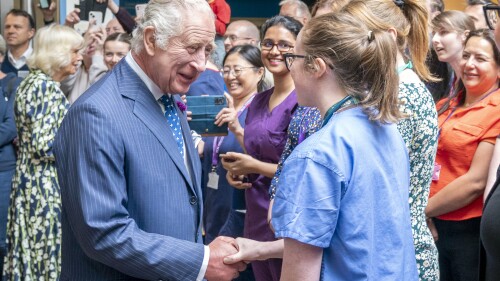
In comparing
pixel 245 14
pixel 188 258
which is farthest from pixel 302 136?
pixel 245 14

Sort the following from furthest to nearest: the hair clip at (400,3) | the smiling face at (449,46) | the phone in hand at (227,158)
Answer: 1. the smiling face at (449,46)
2. the phone in hand at (227,158)
3. the hair clip at (400,3)

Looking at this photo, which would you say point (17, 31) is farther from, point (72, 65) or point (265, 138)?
point (265, 138)

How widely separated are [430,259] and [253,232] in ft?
4.26

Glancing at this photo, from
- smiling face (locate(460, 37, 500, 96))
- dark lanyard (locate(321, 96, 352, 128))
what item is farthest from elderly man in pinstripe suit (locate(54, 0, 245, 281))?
smiling face (locate(460, 37, 500, 96))

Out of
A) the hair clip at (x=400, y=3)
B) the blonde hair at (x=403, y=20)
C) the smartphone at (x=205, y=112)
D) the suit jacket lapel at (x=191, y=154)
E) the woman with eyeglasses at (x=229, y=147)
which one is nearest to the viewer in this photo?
the suit jacket lapel at (x=191, y=154)

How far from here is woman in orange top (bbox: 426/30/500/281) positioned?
12.6 ft

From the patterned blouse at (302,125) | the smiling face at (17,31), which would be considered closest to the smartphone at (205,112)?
the patterned blouse at (302,125)

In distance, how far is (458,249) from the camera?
3.88 m

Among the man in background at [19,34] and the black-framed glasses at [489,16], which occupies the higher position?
the black-framed glasses at [489,16]

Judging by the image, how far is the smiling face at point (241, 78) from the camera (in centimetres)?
501

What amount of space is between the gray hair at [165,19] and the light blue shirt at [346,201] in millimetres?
642

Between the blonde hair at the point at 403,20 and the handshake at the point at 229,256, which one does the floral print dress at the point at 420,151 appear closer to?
the blonde hair at the point at 403,20

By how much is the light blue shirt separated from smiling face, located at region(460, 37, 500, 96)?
2.06 metres

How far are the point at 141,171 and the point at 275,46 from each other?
2.08 m
